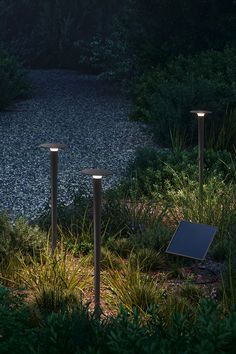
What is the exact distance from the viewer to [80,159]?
8922 mm

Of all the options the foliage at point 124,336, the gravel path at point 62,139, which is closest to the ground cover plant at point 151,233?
the foliage at point 124,336

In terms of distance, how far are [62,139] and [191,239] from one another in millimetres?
Result: 5702

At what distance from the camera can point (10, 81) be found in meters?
12.4

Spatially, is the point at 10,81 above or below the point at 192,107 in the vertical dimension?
above

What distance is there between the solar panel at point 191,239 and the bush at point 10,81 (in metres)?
7.74

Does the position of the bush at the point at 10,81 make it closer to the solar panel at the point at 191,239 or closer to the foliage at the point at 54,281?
the foliage at the point at 54,281

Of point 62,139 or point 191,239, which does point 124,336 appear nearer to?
point 191,239

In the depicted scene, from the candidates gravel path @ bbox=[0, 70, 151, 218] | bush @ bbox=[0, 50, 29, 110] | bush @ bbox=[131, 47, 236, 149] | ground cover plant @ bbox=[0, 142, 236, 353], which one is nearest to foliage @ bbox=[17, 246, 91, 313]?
ground cover plant @ bbox=[0, 142, 236, 353]

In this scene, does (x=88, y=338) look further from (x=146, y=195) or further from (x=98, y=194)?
(x=146, y=195)

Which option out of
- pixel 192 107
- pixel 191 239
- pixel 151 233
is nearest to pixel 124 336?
pixel 191 239

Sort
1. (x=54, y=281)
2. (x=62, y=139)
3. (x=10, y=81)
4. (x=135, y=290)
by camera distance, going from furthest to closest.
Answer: (x=10, y=81)
(x=62, y=139)
(x=54, y=281)
(x=135, y=290)

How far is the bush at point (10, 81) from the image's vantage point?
1207cm

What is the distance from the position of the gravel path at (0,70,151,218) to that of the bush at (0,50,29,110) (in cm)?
22

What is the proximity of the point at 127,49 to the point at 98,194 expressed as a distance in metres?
9.88
